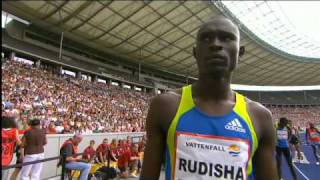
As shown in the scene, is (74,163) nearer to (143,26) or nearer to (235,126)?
(235,126)

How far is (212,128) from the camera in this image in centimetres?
146

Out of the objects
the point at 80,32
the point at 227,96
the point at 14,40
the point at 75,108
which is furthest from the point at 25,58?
the point at 227,96

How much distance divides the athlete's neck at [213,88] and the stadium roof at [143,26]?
685 inches

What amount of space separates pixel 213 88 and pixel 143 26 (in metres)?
25.7

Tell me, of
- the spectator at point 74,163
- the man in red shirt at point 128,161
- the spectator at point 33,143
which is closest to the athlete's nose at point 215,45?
the spectator at point 33,143

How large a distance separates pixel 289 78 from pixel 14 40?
1691 inches

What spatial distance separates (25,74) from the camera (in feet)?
57.9

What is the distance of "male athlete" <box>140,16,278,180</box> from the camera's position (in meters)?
1.44

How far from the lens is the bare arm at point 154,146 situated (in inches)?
59.5

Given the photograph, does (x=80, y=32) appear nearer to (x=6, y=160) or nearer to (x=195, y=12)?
(x=195, y=12)

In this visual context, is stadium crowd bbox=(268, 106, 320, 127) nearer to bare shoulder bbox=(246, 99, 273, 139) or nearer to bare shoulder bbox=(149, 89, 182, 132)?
bare shoulder bbox=(246, 99, 273, 139)

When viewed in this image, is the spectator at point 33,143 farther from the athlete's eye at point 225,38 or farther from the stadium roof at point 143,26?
the stadium roof at point 143,26

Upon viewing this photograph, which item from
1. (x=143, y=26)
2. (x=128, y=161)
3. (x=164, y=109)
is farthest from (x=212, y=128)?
(x=143, y=26)

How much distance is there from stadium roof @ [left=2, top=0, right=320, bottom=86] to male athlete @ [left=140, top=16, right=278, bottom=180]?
17402mm
